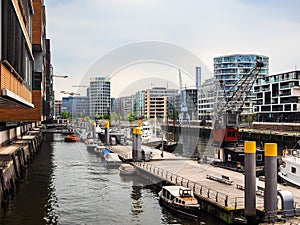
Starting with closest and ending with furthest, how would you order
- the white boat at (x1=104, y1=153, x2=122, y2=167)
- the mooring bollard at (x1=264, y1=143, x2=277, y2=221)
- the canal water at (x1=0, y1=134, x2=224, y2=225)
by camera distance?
the mooring bollard at (x1=264, y1=143, x2=277, y2=221), the canal water at (x1=0, y1=134, x2=224, y2=225), the white boat at (x1=104, y1=153, x2=122, y2=167)

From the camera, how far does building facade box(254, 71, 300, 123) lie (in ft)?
369

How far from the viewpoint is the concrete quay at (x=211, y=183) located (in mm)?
26641

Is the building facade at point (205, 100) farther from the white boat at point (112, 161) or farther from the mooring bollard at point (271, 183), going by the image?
the mooring bollard at point (271, 183)

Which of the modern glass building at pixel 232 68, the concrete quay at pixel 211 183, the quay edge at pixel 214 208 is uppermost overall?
the modern glass building at pixel 232 68

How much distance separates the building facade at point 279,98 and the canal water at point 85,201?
75561 mm

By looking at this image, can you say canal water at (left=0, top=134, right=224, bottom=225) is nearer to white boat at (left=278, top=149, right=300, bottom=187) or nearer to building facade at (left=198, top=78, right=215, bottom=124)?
white boat at (left=278, top=149, right=300, bottom=187)

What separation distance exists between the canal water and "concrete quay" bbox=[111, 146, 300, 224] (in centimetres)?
110

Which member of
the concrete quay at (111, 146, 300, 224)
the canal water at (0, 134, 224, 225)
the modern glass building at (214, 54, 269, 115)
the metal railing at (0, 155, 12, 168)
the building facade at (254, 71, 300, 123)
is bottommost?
the canal water at (0, 134, 224, 225)

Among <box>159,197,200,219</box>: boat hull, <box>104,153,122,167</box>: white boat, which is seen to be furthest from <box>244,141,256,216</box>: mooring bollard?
<box>104,153,122,167</box>: white boat

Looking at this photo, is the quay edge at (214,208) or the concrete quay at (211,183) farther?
the concrete quay at (211,183)

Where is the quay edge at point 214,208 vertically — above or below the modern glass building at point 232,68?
below

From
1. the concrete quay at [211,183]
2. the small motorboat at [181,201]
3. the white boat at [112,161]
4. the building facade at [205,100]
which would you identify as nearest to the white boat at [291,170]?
the concrete quay at [211,183]

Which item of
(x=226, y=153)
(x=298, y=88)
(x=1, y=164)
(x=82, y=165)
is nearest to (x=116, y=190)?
(x=1, y=164)

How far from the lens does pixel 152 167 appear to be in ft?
150
